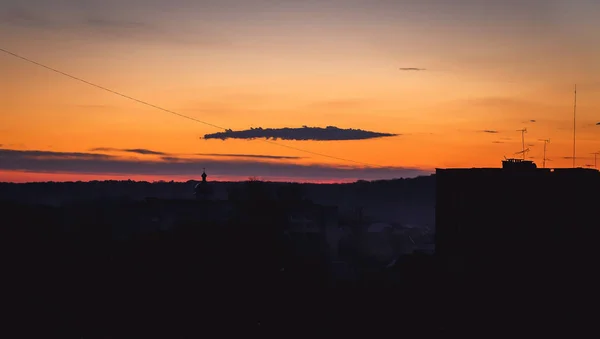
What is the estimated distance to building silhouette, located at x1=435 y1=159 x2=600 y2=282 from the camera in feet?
140

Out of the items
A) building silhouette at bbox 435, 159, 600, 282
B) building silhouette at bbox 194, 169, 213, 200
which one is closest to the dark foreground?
building silhouette at bbox 435, 159, 600, 282

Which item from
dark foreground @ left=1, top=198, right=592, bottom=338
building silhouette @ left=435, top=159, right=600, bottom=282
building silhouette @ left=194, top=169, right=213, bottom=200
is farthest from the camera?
building silhouette @ left=194, top=169, right=213, bottom=200

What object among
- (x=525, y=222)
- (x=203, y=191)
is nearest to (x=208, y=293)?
(x=525, y=222)

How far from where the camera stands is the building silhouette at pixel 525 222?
→ 140 ft

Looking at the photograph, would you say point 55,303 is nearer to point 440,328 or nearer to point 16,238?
point 16,238

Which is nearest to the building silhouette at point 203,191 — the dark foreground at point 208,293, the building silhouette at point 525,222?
the dark foreground at point 208,293

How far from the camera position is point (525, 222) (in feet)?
145

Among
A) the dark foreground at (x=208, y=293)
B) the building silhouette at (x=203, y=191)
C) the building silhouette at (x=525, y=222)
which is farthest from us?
the building silhouette at (x=203, y=191)

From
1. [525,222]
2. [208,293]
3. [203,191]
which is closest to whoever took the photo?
[208,293]

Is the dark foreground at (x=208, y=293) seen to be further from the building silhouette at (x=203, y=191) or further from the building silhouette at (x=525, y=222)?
the building silhouette at (x=203, y=191)

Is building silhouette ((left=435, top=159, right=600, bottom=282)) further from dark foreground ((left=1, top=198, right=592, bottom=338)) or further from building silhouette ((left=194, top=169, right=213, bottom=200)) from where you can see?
building silhouette ((left=194, top=169, right=213, bottom=200))

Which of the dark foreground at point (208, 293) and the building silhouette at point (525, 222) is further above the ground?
the building silhouette at point (525, 222)

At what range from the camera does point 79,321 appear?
3916 cm

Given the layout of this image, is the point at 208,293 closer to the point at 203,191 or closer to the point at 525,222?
the point at 525,222
